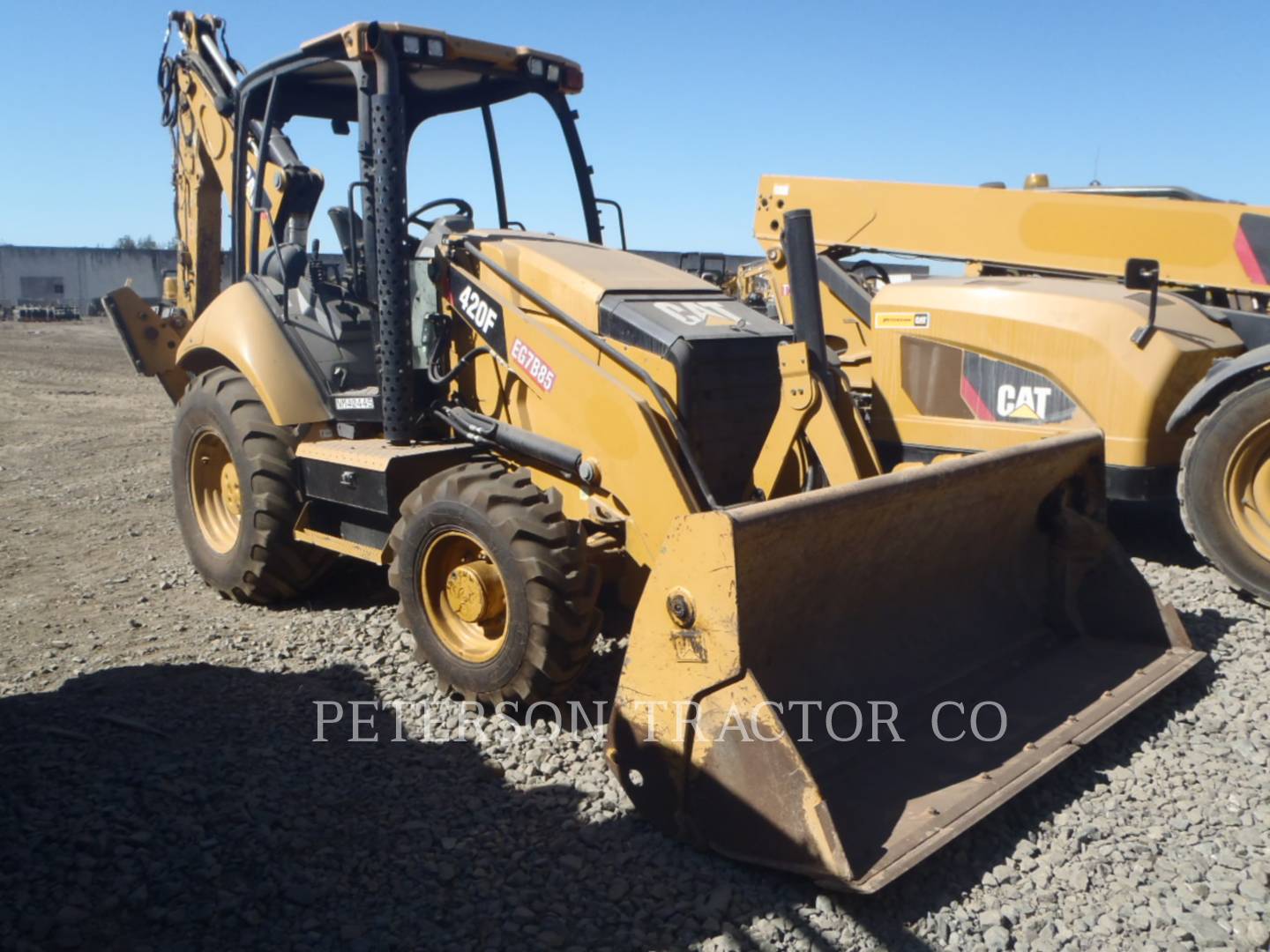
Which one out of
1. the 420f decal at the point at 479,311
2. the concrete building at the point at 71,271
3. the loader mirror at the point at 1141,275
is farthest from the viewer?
the concrete building at the point at 71,271

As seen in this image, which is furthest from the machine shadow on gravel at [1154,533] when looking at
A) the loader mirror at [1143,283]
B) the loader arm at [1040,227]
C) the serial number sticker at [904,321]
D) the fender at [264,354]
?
the fender at [264,354]

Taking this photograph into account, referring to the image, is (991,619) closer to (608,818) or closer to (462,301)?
(608,818)

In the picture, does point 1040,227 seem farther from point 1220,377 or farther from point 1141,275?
point 1220,377

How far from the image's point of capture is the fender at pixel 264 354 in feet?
17.0

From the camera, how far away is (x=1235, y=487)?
5.34 metres

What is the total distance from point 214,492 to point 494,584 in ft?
8.58

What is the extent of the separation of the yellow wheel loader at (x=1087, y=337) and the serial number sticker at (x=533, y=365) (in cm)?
254

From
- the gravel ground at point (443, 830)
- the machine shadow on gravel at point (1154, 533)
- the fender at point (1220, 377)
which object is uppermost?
the fender at point (1220, 377)

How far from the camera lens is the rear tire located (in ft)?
17.2

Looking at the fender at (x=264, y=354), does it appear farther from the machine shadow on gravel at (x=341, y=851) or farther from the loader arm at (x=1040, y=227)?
the loader arm at (x=1040, y=227)

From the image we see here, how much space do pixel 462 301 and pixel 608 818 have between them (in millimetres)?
2418

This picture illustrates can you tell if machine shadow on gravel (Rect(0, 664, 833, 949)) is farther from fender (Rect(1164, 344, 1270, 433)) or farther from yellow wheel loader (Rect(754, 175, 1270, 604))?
fender (Rect(1164, 344, 1270, 433))

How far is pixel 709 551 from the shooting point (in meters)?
3.07

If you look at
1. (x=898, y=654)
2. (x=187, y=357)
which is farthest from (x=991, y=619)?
(x=187, y=357)
